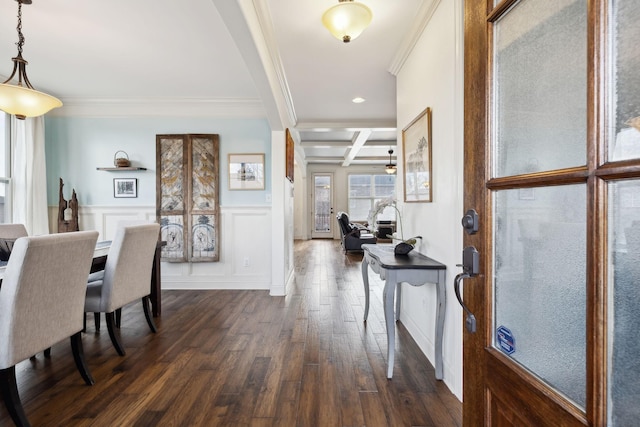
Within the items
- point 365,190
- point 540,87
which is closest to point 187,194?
point 540,87

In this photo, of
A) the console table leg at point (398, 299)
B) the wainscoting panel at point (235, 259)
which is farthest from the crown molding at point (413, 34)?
the wainscoting panel at point (235, 259)

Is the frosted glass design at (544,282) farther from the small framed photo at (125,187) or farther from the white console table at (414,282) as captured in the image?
the small framed photo at (125,187)

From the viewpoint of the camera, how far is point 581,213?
22.7 inches

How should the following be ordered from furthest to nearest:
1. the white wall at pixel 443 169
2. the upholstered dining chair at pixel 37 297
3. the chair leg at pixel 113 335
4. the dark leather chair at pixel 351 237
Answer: the dark leather chair at pixel 351 237 → the chair leg at pixel 113 335 → the white wall at pixel 443 169 → the upholstered dining chair at pixel 37 297

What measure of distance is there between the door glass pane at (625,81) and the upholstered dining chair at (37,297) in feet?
6.77

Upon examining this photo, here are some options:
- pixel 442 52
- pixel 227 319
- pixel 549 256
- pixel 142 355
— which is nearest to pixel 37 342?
pixel 142 355

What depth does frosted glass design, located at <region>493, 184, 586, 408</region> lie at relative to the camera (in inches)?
23.4

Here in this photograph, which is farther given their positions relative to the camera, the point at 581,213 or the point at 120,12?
the point at 120,12

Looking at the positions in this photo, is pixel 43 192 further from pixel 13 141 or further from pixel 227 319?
pixel 227 319

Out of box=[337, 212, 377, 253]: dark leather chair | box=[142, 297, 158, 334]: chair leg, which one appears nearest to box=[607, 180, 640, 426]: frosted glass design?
box=[142, 297, 158, 334]: chair leg

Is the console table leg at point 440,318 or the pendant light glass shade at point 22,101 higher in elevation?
the pendant light glass shade at point 22,101

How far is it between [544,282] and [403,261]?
4.66 ft

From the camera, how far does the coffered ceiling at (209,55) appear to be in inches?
86.6

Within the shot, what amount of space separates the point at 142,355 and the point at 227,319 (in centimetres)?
A: 84
